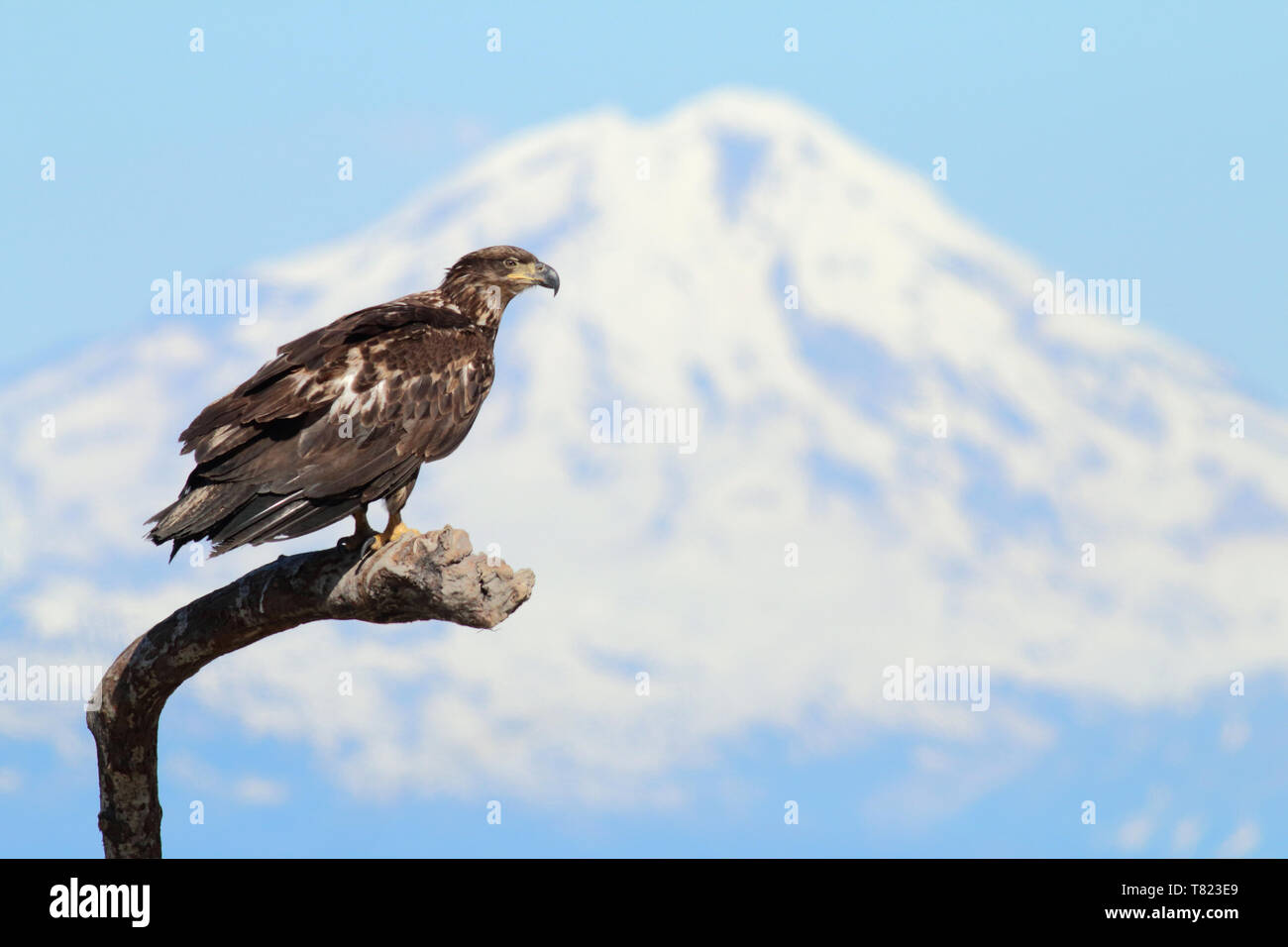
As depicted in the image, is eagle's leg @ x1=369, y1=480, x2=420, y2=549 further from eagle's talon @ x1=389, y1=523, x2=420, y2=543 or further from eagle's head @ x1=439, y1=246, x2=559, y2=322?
eagle's head @ x1=439, y1=246, x2=559, y2=322

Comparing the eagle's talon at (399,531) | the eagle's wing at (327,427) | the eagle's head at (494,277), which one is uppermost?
the eagle's head at (494,277)

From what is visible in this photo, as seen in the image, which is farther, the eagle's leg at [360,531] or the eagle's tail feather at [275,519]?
the eagle's leg at [360,531]

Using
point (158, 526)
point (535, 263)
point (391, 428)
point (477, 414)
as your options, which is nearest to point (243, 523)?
point (158, 526)

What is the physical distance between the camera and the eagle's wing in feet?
26.3

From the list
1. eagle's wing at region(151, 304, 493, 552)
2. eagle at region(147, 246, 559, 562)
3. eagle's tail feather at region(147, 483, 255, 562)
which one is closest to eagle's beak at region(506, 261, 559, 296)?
eagle at region(147, 246, 559, 562)

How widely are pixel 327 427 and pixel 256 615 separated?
1121 millimetres

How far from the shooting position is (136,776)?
8.59 m

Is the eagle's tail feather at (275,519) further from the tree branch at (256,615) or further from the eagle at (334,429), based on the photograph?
the tree branch at (256,615)

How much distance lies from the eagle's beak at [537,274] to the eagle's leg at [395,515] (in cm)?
194

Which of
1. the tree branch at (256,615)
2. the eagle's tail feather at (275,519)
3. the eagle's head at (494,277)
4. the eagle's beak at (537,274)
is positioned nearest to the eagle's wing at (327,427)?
the eagle's tail feather at (275,519)

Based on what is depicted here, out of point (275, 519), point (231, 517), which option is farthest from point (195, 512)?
point (275, 519)

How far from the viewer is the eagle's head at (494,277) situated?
32.9ft

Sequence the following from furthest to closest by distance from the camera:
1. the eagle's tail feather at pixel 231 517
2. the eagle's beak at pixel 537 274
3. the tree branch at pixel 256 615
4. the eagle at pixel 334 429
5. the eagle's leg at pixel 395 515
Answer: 1. the eagle's beak at pixel 537 274
2. the eagle's leg at pixel 395 515
3. the eagle at pixel 334 429
4. the eagle's tail feather at pixel 231 517
5. the tree branch at pixel 256 615
